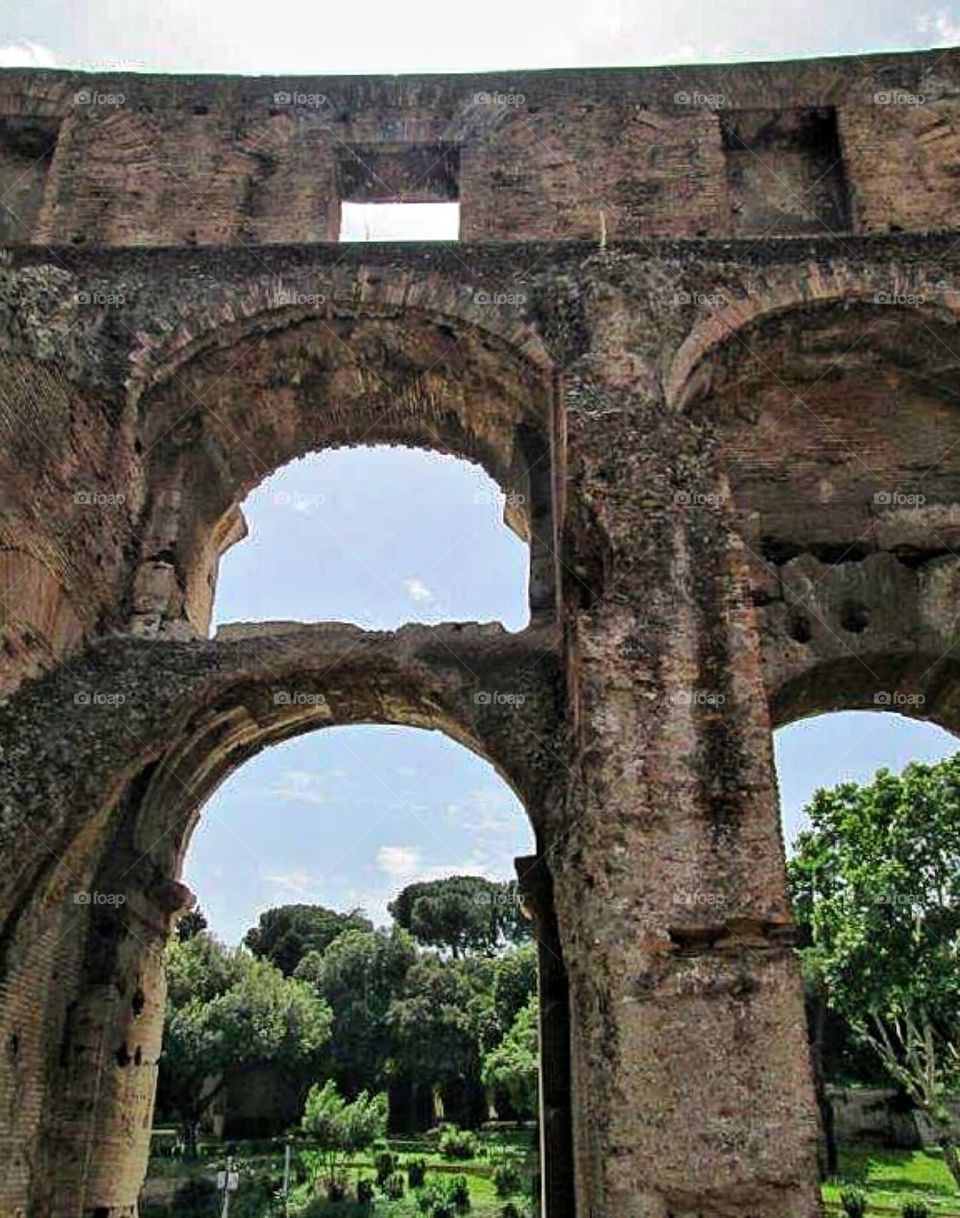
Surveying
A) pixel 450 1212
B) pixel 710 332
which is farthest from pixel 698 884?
pixel 450 1212

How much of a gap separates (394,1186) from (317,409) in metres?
17.2

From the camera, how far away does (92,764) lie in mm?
6824

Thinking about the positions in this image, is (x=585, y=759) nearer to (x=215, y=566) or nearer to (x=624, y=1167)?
(x=624, y=1167)

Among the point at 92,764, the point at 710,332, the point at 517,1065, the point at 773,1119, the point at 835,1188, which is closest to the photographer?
the point at 773,1119

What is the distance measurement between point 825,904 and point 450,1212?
27.7 feet
